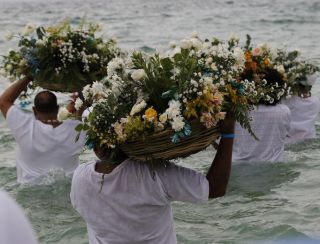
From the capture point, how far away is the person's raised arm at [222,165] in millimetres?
3936

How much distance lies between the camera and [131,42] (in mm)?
23438

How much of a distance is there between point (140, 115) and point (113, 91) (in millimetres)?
244

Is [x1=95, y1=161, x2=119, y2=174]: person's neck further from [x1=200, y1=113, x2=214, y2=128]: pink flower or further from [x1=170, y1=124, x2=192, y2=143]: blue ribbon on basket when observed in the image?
[x1=200, y1=113, x2=214, y2=128]: pink flower

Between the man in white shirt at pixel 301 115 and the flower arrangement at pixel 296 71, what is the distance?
93mm

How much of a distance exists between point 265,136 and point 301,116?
66.9 inches

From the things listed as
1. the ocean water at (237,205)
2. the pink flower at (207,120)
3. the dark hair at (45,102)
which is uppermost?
the pink flower at (207,120)

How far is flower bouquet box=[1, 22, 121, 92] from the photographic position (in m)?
6.62

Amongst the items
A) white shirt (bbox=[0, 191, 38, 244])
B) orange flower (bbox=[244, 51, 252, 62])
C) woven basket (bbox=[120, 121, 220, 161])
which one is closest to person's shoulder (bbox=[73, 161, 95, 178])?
woven basket (bbox=[120, 121, 220, 161])

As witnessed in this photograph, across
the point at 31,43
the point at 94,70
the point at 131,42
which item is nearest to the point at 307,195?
the point at 94,70

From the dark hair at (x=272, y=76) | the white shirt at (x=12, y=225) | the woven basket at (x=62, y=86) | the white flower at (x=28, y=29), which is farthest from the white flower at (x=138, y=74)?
the dark hair at (x=272, y=76)

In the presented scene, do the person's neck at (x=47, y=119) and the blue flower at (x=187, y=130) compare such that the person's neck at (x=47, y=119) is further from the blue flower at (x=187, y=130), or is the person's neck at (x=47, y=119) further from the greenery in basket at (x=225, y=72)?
the blue flower at (x=187, y=130)

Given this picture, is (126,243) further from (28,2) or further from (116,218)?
(28,2)

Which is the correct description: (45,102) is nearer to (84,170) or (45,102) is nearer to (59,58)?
(59,58)

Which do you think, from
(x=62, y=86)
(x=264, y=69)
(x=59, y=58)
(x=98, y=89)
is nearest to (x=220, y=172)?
(x=98, y=89)
